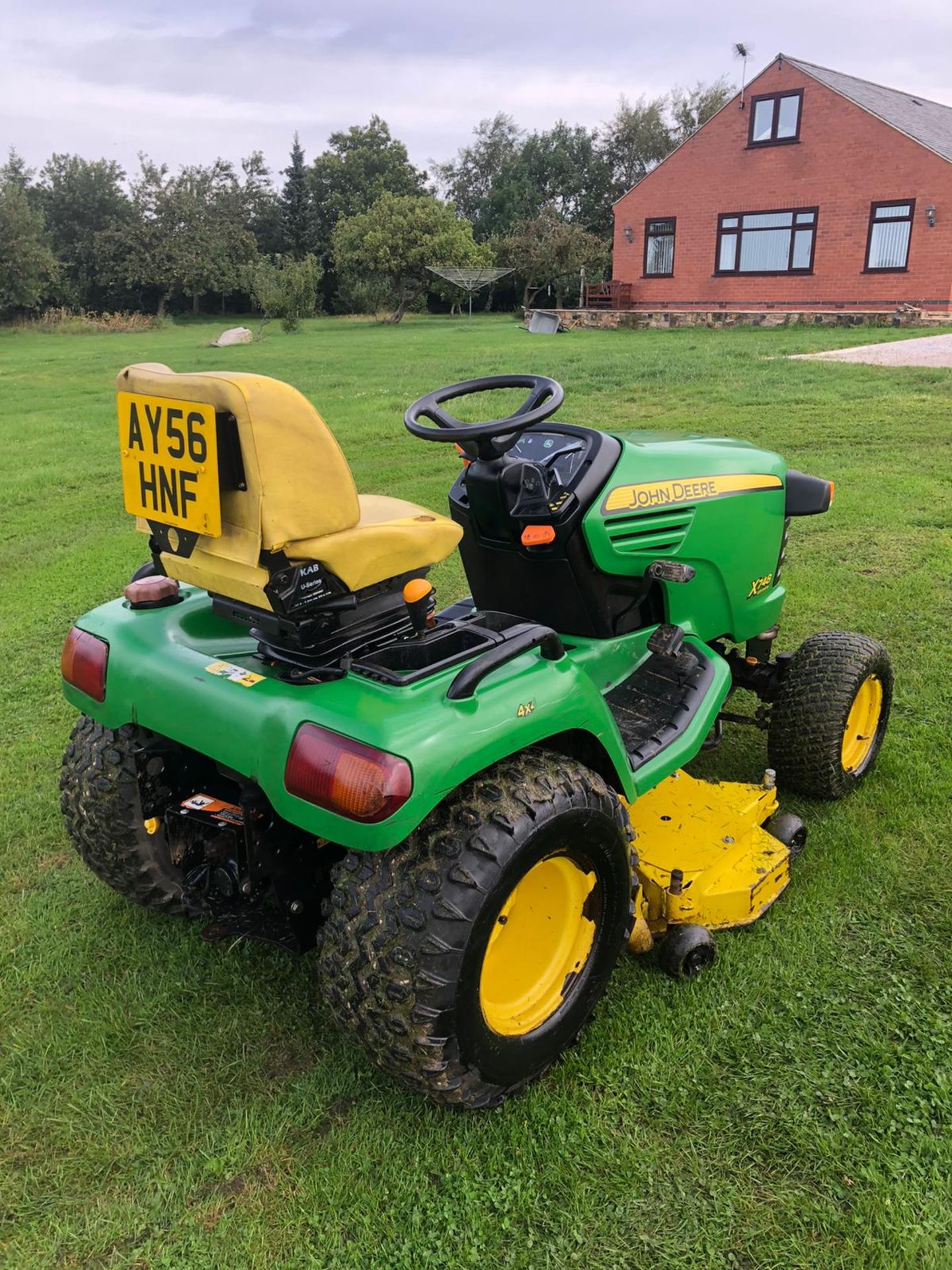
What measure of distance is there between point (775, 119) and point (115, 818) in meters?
26.4

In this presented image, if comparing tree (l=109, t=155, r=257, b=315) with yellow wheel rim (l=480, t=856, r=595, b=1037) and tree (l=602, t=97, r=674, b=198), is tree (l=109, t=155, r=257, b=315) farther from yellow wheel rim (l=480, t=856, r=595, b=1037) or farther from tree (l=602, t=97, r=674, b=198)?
yellow wheel rim (l=480, t=856, r=595, b=1037)

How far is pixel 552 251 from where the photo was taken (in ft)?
117

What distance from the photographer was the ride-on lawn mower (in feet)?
A: 6.11

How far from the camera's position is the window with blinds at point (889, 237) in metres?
21.9

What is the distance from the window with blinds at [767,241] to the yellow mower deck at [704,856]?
79.5ft

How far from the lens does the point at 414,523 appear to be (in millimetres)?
2127

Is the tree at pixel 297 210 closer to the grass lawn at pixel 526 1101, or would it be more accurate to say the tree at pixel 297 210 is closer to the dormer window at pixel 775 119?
the dormer window at pixel 775 119

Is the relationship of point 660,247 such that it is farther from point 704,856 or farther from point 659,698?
point 704,856

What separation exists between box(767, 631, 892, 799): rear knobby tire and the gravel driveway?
11.4 m

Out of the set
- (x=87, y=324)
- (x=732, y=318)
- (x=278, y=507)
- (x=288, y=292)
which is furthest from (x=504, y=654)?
(x=87, y=324)

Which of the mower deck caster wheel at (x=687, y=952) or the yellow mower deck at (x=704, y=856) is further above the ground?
the yellow mower deck at (x=704, y=856)

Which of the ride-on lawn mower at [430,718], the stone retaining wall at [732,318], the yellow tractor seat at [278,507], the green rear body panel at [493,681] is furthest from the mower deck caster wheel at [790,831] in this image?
the stone retaining wall at [732,318]

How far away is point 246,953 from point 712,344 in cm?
1719

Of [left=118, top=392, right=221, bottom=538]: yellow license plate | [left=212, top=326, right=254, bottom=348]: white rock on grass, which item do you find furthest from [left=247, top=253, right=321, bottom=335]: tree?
[left=118, top=392, right=221, bottom=538]: yellow license plate
